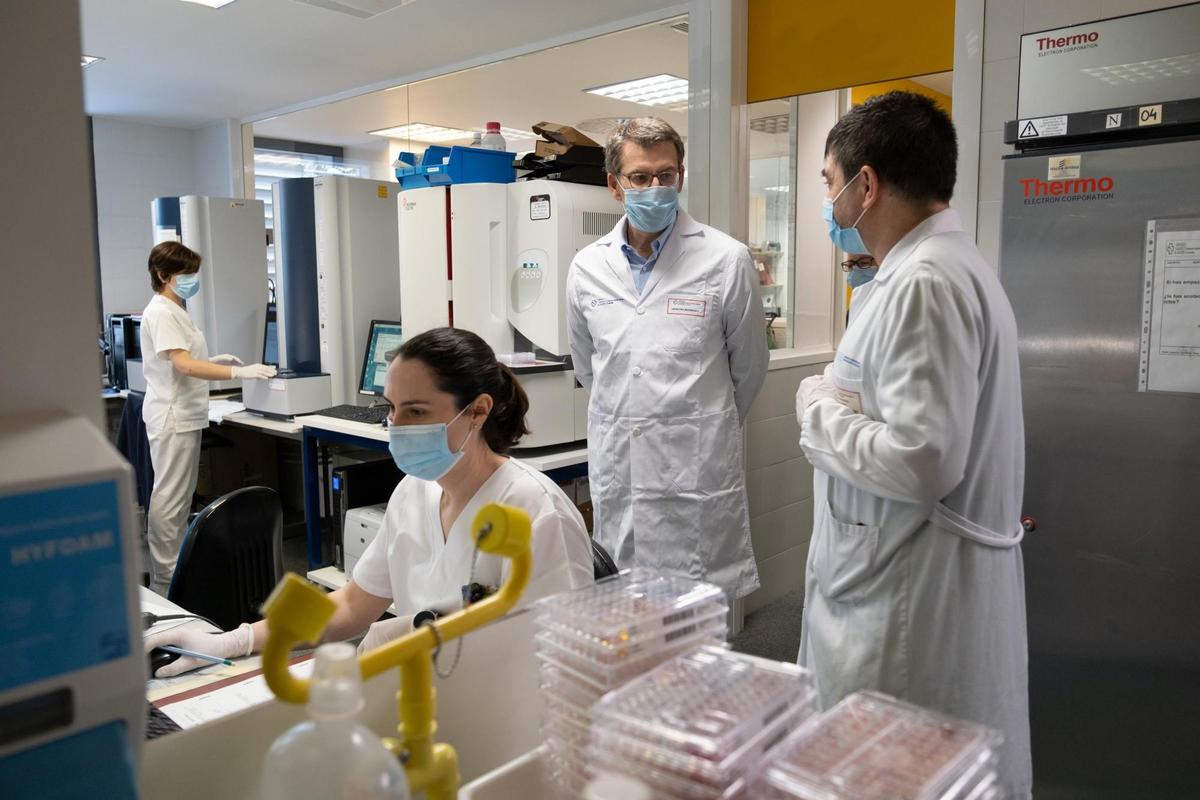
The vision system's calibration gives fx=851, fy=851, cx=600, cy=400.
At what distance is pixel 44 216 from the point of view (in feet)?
1.91

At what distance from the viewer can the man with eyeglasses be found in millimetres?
2512

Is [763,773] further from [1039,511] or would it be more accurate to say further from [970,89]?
[970,89]

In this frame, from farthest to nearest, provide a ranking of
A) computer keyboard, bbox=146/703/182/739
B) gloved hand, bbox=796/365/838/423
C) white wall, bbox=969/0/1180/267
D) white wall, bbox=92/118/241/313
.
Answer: white wall, bbox=92/118/241/313 < white wall, bbox=969/0/1180/267 < gloved hand, bbox=796/365/838/423 < computer keyboard, bbox=146/703/182/739

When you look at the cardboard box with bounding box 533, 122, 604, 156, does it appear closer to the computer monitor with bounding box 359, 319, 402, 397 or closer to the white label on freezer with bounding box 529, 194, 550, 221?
the white label on freezer with bounding box 529, 194, 550, 221

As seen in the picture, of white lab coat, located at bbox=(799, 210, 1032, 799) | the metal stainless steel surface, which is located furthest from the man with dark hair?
the metal stainless steel surface

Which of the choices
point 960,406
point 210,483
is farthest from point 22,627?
point 210,483

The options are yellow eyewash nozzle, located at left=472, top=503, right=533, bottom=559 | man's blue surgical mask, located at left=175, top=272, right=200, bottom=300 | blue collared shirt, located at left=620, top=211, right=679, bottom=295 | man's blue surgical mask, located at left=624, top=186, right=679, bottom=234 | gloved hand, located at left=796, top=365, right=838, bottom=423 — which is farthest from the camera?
man's blue surgical mask, located at left=175, top=272, right=200, bottom=300

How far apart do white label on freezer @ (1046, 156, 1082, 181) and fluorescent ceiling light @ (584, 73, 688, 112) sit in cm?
291

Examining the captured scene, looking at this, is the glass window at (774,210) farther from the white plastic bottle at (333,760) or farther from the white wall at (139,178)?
the white wall at (139,178)

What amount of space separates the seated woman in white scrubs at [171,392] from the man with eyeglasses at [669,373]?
2.17 m

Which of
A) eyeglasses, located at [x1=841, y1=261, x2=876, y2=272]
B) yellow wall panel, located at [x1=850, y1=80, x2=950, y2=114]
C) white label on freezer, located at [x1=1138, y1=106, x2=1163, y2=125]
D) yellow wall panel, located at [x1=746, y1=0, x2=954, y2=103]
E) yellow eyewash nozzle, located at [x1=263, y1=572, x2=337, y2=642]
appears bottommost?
yellow eyewash nozzle, located at [x1=263, y1=572, x2=337, y2=642]

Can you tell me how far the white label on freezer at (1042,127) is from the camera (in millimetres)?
1945

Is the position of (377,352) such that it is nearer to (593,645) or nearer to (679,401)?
(679,401)

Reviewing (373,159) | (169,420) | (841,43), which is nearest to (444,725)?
(841,43)
